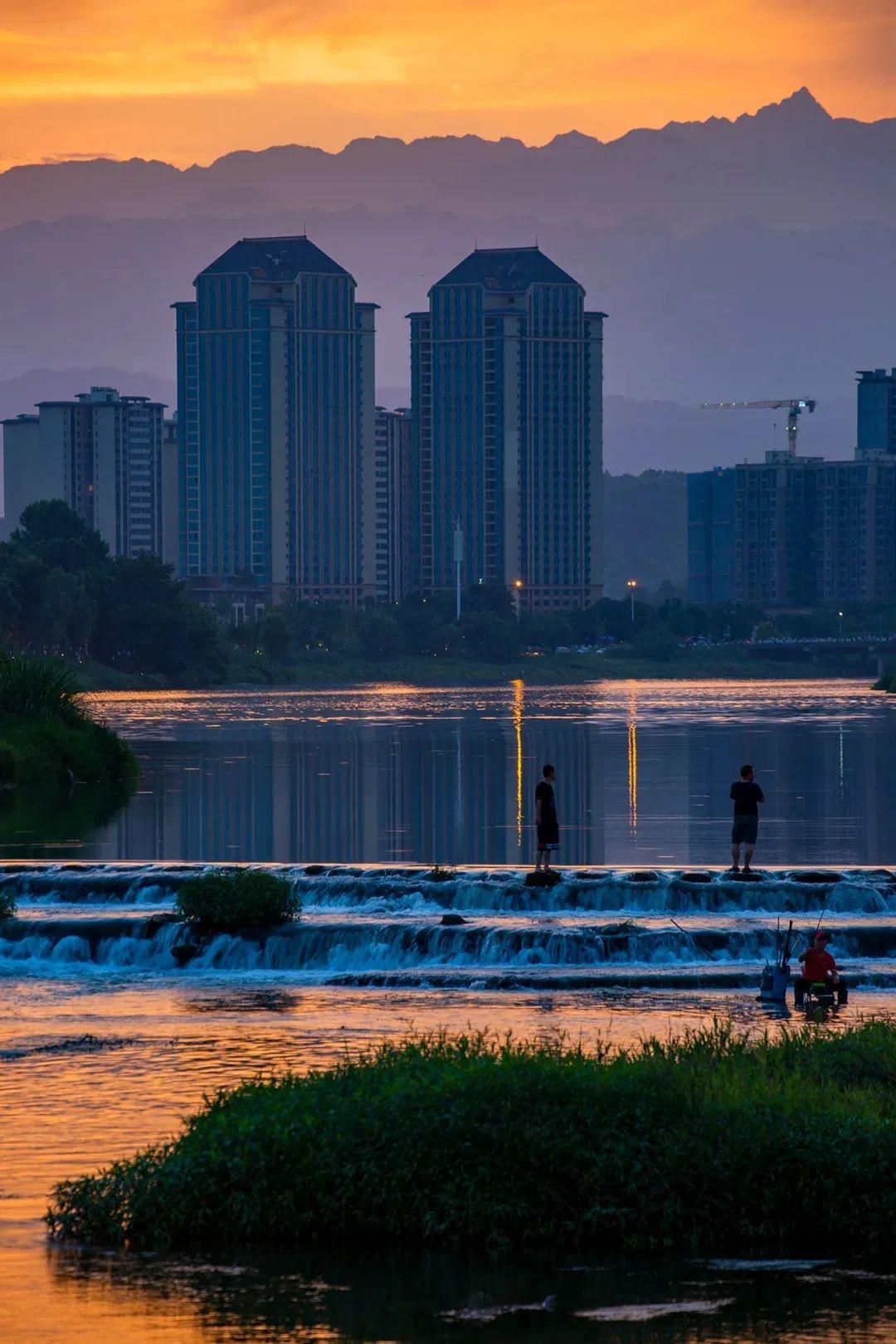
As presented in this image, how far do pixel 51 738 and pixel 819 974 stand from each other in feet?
152

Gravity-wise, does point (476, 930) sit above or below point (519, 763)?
below

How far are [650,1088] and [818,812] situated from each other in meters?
40.4

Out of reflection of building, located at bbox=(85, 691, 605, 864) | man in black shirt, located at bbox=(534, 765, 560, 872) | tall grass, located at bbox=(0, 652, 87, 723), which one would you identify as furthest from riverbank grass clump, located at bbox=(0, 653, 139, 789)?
man in black shirt, located at bbox=(534, 765, 560, 872)

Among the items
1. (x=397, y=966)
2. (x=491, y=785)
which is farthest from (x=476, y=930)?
(x=491, y=785)

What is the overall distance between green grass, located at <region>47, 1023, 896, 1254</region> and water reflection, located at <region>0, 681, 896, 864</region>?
27340 mm

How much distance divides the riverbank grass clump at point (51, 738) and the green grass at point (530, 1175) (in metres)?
51.0

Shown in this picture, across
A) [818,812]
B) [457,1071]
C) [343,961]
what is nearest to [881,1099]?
[457,1071]

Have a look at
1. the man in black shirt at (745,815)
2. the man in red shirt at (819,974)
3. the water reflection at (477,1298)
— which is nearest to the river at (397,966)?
the water reflection at (477,1298)

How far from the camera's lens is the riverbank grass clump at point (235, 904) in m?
35.3

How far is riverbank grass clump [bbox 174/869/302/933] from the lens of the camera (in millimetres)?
35344

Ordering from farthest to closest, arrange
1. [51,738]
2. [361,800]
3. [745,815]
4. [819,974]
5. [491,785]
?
[51,738] < [491,785] < [361,800] < [745,815] < [819,974]

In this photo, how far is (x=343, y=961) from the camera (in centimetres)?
3459

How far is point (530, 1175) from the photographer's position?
1775 centimetres

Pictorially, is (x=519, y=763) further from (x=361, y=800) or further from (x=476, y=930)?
(x=476, y=930)
